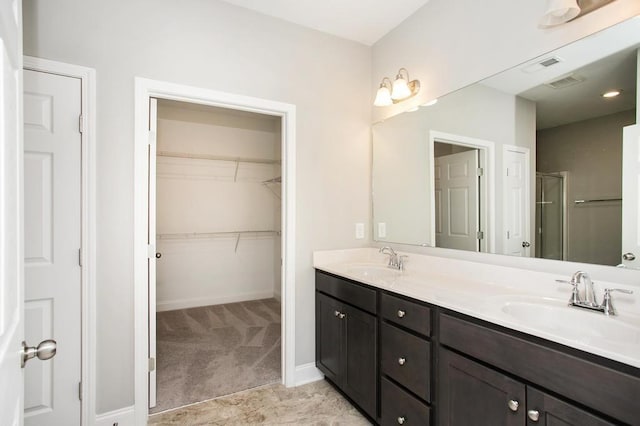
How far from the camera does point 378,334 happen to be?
1.82 meters

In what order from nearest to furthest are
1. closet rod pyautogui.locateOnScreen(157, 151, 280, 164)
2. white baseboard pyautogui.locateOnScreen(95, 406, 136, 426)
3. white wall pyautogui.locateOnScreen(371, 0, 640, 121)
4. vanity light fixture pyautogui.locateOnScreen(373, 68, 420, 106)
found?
white wall pyautogui.locateOnScreen(371, 0, 640, 121) → white baseboard pyautogui.locateOnScreen(95, 406, 136, 426) → vanity light fixture pyautogui.locateOnScreen(373, 68, 420, 106) → closet rod pyautogui.locateOnScreen(157, 151, 280, 164)

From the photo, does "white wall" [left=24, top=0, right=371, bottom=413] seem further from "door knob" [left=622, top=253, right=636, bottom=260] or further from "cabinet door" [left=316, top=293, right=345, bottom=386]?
"door knob" [left=622, top=253, right=636, bottom=260]

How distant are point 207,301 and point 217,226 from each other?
103 cm

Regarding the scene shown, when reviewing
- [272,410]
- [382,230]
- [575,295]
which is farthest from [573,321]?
[272,410]

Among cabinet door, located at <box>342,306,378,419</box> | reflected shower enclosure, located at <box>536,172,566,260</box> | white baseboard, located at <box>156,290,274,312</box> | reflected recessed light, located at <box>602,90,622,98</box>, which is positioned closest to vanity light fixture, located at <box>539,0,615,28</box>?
reflected recessed light, located at <box>602,90,622,98</box>

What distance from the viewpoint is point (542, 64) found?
1598mm

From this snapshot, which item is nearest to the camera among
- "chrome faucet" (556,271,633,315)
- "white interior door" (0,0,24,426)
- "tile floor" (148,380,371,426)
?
"white interior door" (0,0,24,426)

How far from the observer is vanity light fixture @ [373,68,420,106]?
229 centimetres

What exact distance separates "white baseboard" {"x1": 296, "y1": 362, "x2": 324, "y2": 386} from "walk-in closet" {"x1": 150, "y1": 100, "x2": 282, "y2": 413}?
0.79m

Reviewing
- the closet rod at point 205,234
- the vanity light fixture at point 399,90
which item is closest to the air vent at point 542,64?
the vanity light fixture at point 399,90

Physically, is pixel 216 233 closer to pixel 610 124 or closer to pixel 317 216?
pixel 317 216

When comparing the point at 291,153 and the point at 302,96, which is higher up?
the point at 302,96

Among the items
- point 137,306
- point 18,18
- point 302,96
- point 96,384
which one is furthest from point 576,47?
point 96,384

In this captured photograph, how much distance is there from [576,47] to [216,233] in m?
4.04
